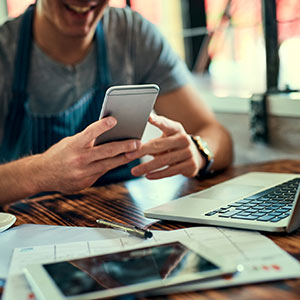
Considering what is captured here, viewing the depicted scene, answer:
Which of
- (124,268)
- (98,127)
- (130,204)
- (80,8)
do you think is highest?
(80,8)

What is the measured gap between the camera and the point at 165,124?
4.19 ft

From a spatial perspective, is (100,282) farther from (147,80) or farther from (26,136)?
(147,80)

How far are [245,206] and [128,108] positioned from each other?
1.08 ft

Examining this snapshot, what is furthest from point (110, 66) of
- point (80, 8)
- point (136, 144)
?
point (136, 144)

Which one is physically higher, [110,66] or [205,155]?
[110,66]

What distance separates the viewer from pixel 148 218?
1019mm

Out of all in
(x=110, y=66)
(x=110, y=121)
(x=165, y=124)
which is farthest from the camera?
(x=110, y=66)

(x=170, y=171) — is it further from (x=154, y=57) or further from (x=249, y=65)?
(x=249, y=65)

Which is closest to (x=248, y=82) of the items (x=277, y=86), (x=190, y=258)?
(x=277, y=86)

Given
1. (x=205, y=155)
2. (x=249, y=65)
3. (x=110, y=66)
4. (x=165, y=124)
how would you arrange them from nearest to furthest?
(x=165, y=124) < (x=205, y=155) < (x=110, y=66) < (x=249, y=65)

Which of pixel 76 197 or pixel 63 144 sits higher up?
pixel 63 144

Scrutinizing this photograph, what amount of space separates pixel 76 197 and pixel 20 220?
0.75 ft

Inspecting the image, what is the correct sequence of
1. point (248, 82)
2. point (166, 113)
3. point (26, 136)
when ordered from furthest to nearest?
point (248, 82)
point (166, 113)
point (26, 136)

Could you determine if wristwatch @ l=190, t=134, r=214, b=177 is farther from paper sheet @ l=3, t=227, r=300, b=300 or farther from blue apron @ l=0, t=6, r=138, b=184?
paper sheet @ l=3, t=227, r=300, b=300
